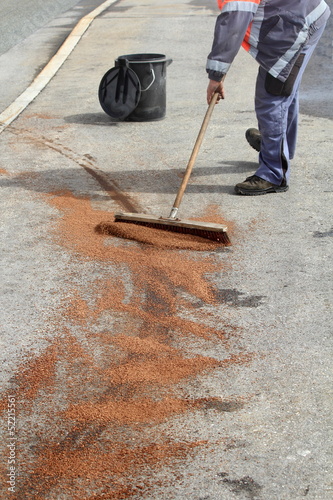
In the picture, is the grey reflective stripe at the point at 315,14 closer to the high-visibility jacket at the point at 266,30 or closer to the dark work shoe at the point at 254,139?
the high-visibility jacket at the point at 266,30

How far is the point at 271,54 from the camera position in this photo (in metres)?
5.12

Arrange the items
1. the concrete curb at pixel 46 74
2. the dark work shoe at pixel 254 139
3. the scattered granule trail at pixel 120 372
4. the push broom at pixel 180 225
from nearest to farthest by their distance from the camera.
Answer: the scattered granule trail at pixel 120 372
the push broom at pixel 180 225
the dark work shoe at pixel 254 139
the concrete curb at pixel 46 74

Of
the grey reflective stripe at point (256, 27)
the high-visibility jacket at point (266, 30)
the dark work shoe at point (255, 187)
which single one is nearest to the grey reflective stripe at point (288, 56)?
the high-visibility jacket at point (266, 30)

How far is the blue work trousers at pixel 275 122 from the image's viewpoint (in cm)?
528

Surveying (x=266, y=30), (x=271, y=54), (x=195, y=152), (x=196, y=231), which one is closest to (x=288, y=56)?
(x=271, y=54)

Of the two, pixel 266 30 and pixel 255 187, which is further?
pixel 255 187

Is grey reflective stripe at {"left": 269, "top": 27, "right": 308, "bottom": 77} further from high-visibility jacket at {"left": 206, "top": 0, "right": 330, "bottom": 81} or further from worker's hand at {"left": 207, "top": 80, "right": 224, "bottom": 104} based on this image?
worker's hand at {"left": 207, "top": 80, "right": 224, "bottom": 104}

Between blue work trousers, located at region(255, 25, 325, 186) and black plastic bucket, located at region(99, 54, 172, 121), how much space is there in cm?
230

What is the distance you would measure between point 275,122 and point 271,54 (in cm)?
50

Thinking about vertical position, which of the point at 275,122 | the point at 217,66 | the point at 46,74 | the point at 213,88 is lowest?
the point at 46,74

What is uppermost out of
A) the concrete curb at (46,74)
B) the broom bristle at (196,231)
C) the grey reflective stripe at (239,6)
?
the grey reflective stripe at (239,6)

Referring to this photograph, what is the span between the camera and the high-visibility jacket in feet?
15.9

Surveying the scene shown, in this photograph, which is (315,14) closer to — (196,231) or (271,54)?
(271,54)

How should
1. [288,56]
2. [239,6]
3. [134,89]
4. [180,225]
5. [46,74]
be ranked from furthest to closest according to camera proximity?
A: [46,74] → [134,89] → [288,56] → [239,6] → [180,225]
